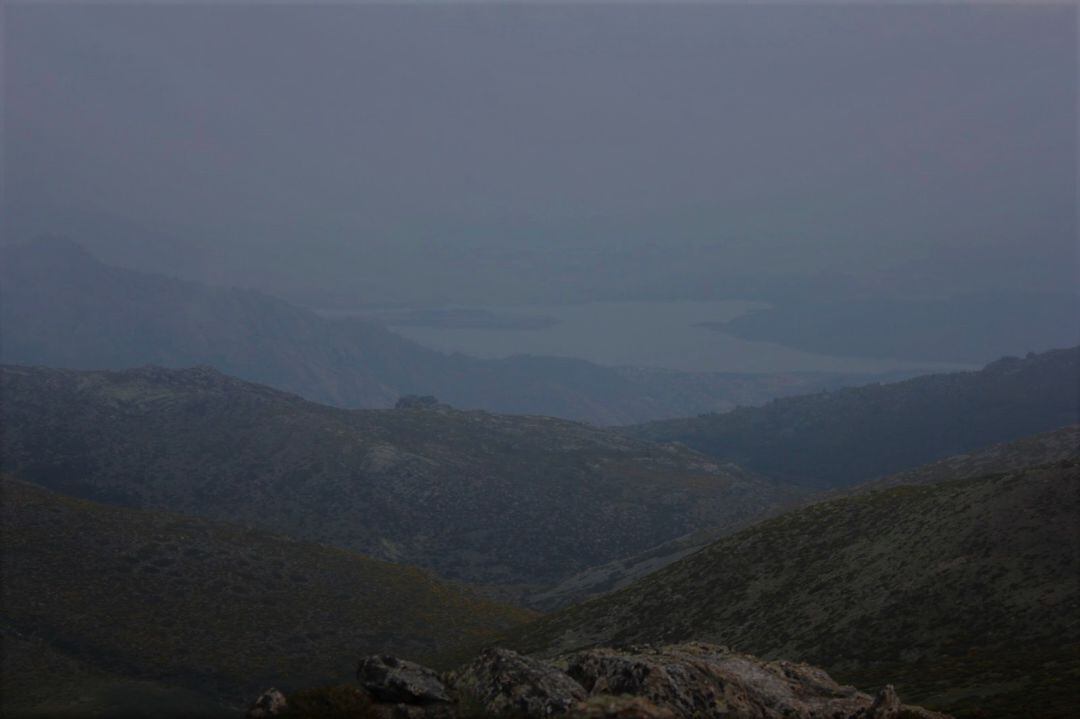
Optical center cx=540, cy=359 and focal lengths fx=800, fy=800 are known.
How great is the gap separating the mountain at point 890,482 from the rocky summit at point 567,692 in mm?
77462

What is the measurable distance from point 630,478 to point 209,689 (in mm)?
137984

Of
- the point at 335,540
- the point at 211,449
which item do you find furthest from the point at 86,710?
the point at 211,449

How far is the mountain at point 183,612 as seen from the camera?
54.1 m

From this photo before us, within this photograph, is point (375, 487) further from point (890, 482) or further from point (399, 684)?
point (399, 684)

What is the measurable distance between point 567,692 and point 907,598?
123 feet

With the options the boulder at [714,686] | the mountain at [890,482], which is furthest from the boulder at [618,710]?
the mountain at [890,482]

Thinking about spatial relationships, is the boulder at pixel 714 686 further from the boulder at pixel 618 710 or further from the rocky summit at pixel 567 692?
the boulder at pixel 618 710

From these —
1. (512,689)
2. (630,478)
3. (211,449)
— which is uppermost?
(512,689)

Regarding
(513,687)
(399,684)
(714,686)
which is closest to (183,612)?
(399,684)

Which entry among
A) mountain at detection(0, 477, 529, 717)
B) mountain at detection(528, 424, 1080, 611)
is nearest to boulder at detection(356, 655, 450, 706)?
mountain at detection(0, 477, 529, 717)

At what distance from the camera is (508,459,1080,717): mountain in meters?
39.2

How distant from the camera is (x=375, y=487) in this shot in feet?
542

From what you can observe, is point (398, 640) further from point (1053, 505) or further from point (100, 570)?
point (1053, 505)

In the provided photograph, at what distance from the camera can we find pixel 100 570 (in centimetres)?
7612
